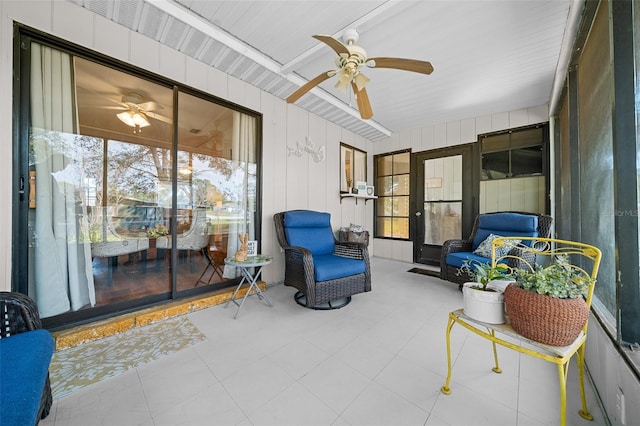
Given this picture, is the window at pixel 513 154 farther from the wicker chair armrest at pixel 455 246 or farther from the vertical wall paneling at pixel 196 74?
the vertical wall paneling at pixel 196 74

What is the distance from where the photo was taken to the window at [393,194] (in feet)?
15.7

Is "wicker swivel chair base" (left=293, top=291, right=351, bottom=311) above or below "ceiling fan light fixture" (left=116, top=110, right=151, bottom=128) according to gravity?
below

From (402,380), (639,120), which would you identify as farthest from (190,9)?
(402,380)

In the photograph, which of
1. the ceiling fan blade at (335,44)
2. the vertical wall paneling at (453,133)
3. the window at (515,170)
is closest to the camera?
the ceiling fan blade at (335,44)

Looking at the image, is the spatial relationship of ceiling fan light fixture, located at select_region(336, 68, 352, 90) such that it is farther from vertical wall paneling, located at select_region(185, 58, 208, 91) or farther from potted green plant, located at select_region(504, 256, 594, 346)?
potted green plant, located at select_region(504, 256, 594, 346)

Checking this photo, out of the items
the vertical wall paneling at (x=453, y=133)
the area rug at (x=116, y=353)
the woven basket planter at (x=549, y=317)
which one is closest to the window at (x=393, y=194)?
the vertical wall paneling at (x=453, y=133)

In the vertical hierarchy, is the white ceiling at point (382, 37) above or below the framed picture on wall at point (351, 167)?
above

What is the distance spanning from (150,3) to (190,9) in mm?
278

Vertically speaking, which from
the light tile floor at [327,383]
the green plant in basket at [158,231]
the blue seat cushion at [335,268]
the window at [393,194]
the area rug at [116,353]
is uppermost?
the window at [393,194]

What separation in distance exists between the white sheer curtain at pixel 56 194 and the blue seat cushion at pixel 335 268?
197 centimetres

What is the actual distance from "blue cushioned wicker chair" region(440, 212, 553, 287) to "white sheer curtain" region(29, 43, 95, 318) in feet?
12.2

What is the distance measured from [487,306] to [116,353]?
237cm

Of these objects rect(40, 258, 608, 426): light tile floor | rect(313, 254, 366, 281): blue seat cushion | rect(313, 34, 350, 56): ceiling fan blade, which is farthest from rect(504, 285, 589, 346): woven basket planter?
rect(313, 34, 350, 56): ceiling fan blade

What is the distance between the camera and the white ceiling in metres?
1.89
